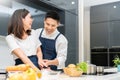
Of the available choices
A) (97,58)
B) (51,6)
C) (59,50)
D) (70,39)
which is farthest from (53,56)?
(97,58)

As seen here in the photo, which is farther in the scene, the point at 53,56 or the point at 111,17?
the point at 111,17

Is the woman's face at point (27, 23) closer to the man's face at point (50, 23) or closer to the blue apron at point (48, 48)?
the man's face at point (50, 23)

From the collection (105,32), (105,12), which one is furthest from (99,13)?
(105,32)

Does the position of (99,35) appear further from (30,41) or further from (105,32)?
(30,41)

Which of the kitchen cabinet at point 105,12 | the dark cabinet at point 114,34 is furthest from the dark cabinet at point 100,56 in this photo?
the kitchen cabinet at point 105,12

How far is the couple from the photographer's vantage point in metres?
1.59

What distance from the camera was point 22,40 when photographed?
5.36ft

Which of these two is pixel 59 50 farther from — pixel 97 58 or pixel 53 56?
pixel 97 58

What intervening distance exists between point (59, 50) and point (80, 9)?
2.06 meters

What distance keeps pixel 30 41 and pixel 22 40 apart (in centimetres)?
7

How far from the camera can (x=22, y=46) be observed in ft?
5.34

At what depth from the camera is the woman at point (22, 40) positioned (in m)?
1.57

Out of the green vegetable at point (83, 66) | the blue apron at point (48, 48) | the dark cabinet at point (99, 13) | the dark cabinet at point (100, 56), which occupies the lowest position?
the dark cabinet at point (100, 56)

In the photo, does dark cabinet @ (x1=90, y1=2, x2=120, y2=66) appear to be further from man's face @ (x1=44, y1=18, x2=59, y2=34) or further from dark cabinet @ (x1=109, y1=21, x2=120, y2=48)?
man's face @ (x1=44, y1=18, x2=59, y2=34)
